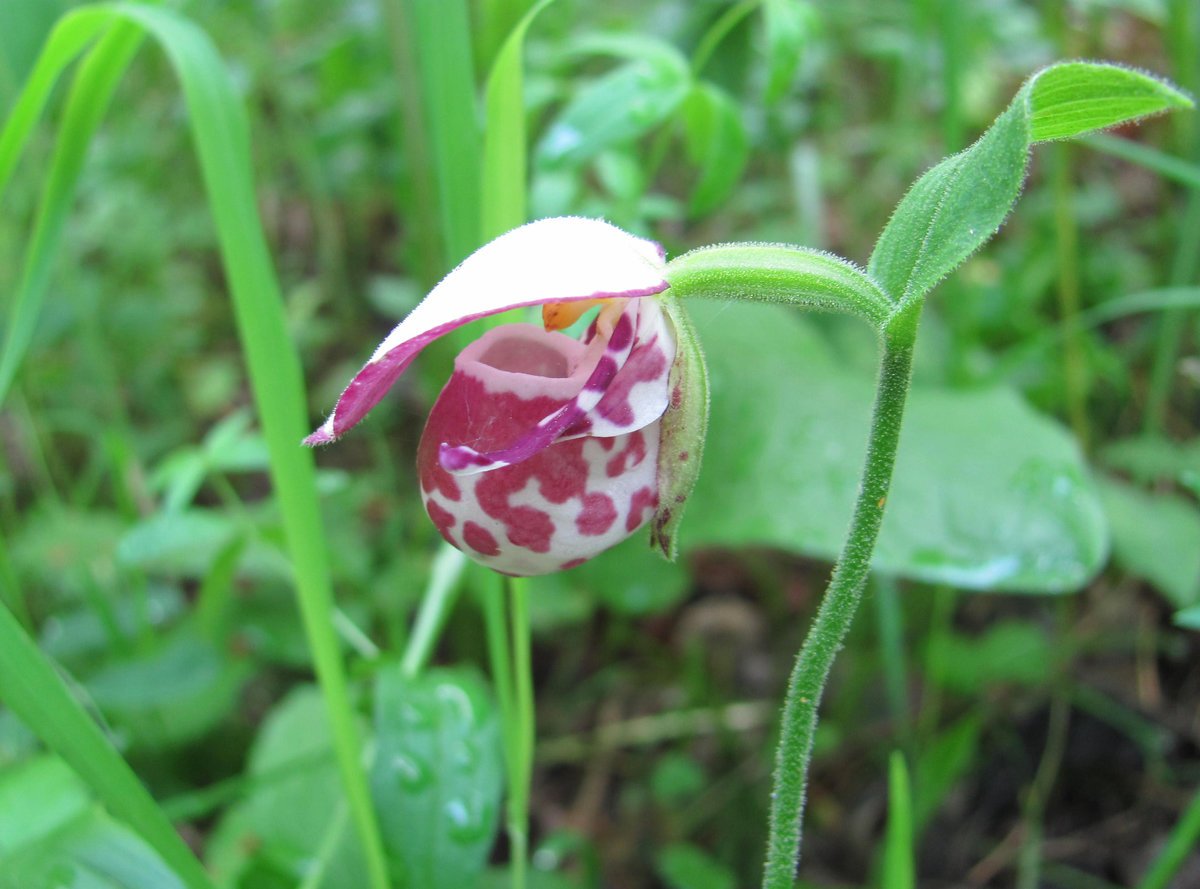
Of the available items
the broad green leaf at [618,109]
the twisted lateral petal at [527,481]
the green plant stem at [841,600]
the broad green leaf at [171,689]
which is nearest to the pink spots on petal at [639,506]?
the twisted lateral petal at [527,481]

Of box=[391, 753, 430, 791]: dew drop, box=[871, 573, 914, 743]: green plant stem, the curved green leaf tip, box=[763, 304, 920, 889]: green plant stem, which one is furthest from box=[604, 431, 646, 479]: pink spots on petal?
box=[871, 573, 914, 743]: green plant stem

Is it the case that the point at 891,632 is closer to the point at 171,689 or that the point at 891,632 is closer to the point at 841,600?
the point at 841,600

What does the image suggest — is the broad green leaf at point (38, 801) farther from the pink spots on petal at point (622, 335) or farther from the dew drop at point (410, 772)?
the pink spots on petal at point (622, 335)

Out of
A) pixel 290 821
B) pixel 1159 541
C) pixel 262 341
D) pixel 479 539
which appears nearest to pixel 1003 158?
pixel 479 539

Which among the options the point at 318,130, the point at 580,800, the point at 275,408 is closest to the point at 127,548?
the point at 275,408

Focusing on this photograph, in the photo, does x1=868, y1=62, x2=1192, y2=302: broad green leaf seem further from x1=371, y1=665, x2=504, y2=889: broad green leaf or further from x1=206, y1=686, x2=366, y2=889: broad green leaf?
x1=206, y1=686, x2=366, y2=889: broad green leaf
